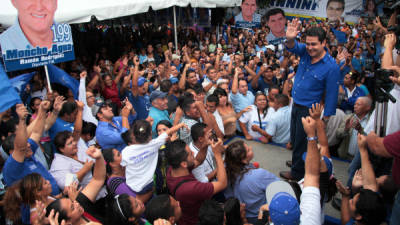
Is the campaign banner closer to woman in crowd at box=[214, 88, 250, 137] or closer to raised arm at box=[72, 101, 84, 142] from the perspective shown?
woman in crowd at box=[214, 88, 250, 137]

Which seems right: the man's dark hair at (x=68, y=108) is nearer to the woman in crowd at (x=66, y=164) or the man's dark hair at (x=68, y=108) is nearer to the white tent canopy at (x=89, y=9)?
the woman in crowd at (x=66, y=164)

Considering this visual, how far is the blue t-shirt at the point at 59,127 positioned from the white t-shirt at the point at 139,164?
138cm

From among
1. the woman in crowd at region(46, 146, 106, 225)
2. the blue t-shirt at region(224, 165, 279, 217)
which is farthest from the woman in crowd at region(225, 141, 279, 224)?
the woman in crowd at region(46, 146, 106, 225)

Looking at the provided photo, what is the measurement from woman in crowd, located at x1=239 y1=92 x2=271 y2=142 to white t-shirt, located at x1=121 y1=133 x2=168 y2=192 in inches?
82.7

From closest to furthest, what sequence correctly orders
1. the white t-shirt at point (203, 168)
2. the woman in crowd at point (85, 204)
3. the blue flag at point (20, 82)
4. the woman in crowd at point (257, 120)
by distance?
the woman in crowd at point (85, 204) < the white t-shirt at point (203, 168) < the blue flag at point (20, 82) < the woman in crowd at point (257, 120)

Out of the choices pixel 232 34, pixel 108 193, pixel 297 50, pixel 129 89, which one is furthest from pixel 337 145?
pixel 232 34

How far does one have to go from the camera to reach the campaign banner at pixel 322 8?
50.1ft

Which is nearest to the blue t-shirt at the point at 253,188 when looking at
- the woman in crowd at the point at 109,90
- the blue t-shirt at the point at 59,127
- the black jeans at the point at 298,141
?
the black jeans at the point at 298,141

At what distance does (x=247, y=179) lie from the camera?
239 centimetres

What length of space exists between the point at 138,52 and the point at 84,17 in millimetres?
3929

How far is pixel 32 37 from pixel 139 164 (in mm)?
2770

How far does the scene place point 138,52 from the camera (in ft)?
30.2

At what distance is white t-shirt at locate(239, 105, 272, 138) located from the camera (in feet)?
13.9

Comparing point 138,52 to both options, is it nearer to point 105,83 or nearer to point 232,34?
point 105,83
